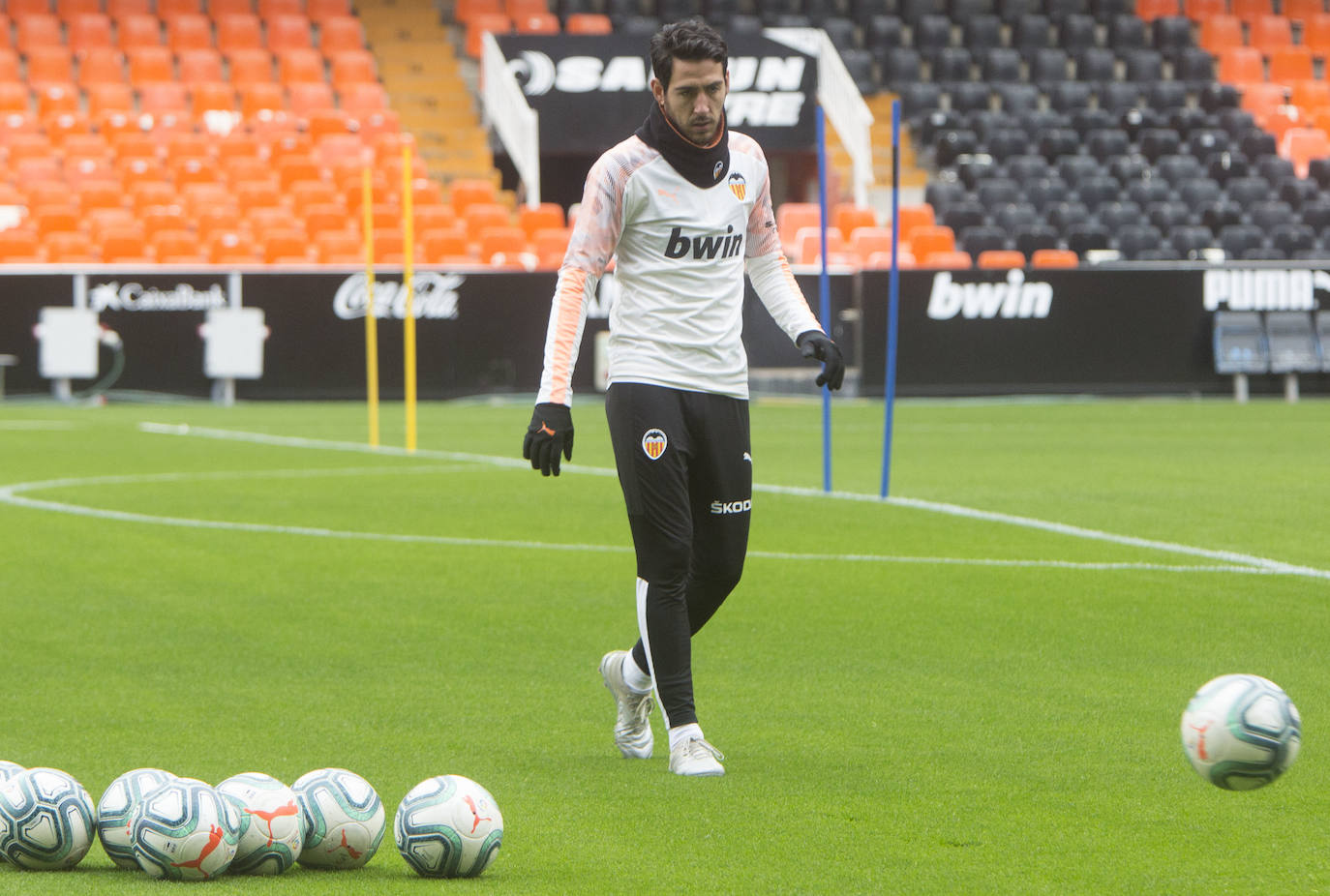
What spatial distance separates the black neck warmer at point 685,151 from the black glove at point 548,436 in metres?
0.74

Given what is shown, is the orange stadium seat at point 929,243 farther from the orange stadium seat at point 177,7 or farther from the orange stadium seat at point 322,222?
the orange stadium seat at point 177,7

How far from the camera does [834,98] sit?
29812 millimetres

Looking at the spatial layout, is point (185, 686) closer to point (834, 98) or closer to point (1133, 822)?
point (1133, 822)

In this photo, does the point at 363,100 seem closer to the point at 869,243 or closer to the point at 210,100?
the point at 210,100

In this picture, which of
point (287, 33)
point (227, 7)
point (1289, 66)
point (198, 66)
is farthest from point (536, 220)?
point (1289, 66)

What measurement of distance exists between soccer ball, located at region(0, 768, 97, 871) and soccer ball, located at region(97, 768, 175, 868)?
42 millimetres

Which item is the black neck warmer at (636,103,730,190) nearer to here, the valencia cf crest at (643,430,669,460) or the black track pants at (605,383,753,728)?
the black track pants at (605,383,753,728)

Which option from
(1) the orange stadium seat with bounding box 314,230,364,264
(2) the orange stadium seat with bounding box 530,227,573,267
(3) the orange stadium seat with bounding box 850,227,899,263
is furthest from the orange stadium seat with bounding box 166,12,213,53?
(3) the orange stadium seat with bounding box 850,227,899,263

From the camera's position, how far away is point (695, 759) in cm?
511

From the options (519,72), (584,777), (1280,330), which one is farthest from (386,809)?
(519,72)

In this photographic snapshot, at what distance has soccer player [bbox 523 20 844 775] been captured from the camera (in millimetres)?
5223

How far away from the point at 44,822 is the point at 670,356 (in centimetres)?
212

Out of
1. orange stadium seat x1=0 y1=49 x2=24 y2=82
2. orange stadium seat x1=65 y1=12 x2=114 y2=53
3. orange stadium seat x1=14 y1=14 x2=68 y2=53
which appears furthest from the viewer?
orange stadium seat x1=65 y1=12 x2=114 y2=53

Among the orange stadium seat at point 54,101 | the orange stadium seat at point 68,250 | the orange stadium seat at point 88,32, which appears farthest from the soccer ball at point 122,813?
the orange stadium seat at point 88,32
